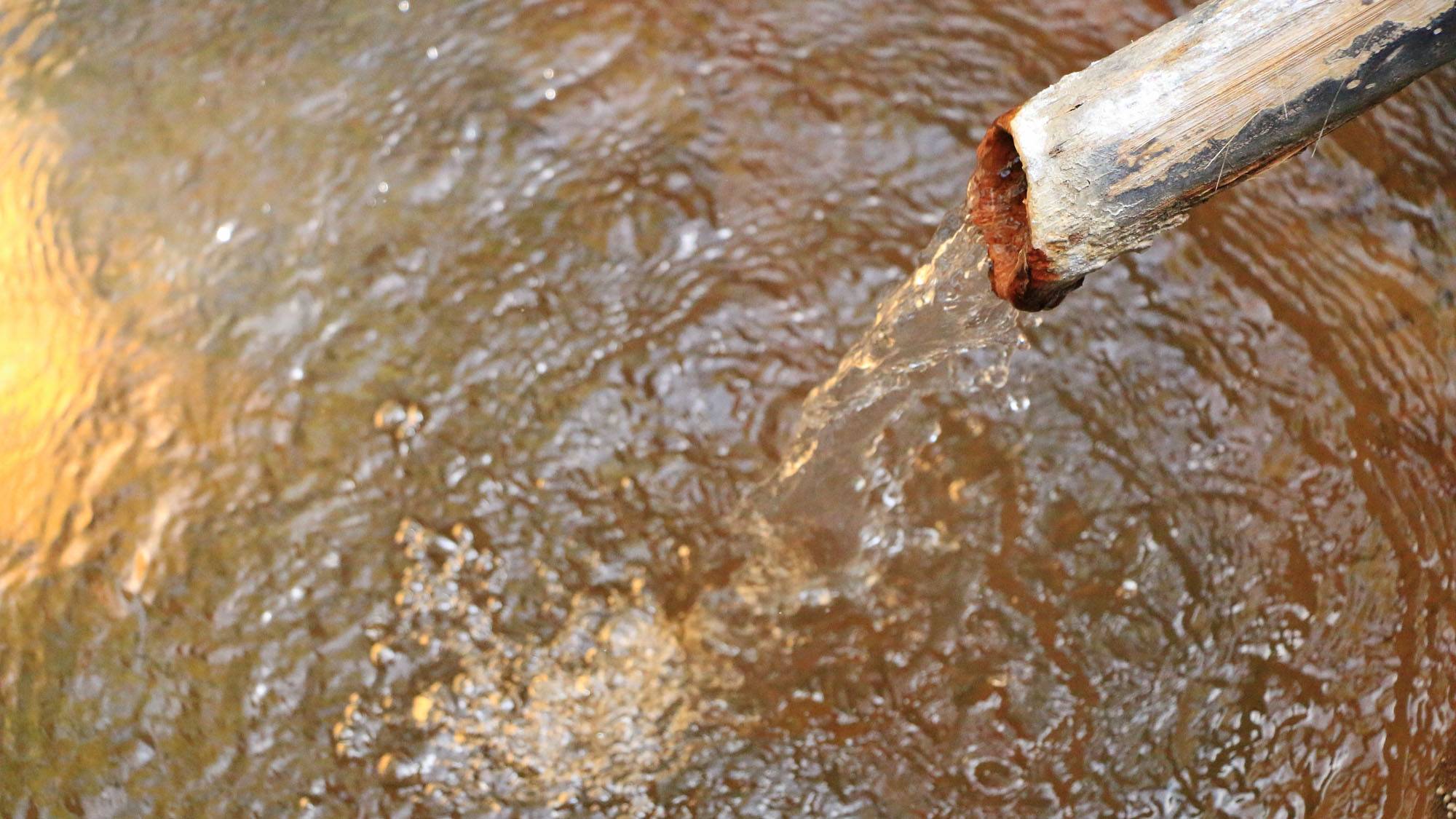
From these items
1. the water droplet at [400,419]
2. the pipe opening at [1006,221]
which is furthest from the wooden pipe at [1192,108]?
the water droplet at [400,419]

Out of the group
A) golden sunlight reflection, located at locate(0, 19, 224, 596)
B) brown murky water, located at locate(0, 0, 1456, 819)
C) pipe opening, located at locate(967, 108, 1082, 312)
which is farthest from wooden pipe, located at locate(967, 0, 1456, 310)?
golden sunlight reflection, located at locate(0, 19, 224, 596)

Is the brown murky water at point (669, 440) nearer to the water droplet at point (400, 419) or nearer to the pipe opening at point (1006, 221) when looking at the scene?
the water droplet at point (400, 419)

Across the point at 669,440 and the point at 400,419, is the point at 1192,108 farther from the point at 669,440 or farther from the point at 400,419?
the point at 400,419

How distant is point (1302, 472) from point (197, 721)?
5.23ft

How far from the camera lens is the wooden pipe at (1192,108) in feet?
2.29

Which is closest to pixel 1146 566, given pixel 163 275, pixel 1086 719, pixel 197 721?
pixel 1086 719

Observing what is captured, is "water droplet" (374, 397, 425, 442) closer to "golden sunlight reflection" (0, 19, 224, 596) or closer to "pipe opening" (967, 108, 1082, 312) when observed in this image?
"golden sunlight reflection" (0, 19, 224, 596)

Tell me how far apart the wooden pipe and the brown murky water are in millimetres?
423

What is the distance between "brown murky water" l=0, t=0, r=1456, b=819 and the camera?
140 cm

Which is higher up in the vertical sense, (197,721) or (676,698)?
(197,721)

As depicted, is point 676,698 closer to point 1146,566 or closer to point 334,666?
point 334,666

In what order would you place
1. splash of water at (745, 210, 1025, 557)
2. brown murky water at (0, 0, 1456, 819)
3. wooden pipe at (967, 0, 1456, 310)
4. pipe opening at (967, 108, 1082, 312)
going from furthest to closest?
splash of water at (745, 210, 1025, 557), brown murky water at (0, 0, 1456, 819), pipe opening at (967, 108, 1082, 312), wooden pipe at (967, 0, 1456, 310)

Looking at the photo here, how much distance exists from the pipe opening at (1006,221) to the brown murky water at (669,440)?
311 mm

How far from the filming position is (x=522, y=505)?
162cm
